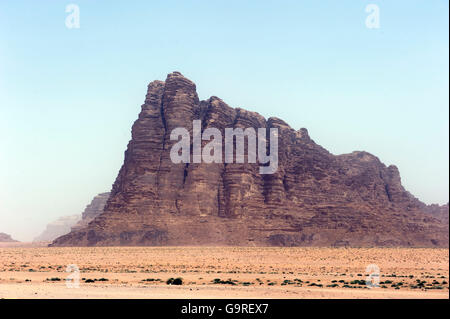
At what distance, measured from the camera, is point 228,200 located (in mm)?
131000

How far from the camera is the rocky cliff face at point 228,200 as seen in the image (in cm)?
11975

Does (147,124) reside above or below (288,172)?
above

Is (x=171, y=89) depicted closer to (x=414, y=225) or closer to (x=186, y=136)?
(x=186, y=136)

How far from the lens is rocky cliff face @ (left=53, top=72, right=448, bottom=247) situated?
393ft

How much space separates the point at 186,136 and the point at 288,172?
3323 cm

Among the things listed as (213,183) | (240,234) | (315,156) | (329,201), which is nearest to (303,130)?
(315,156)

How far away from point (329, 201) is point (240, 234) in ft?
122

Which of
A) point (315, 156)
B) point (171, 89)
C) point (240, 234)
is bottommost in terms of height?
point (240, 234)

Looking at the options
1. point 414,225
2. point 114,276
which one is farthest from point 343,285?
point 414,225
